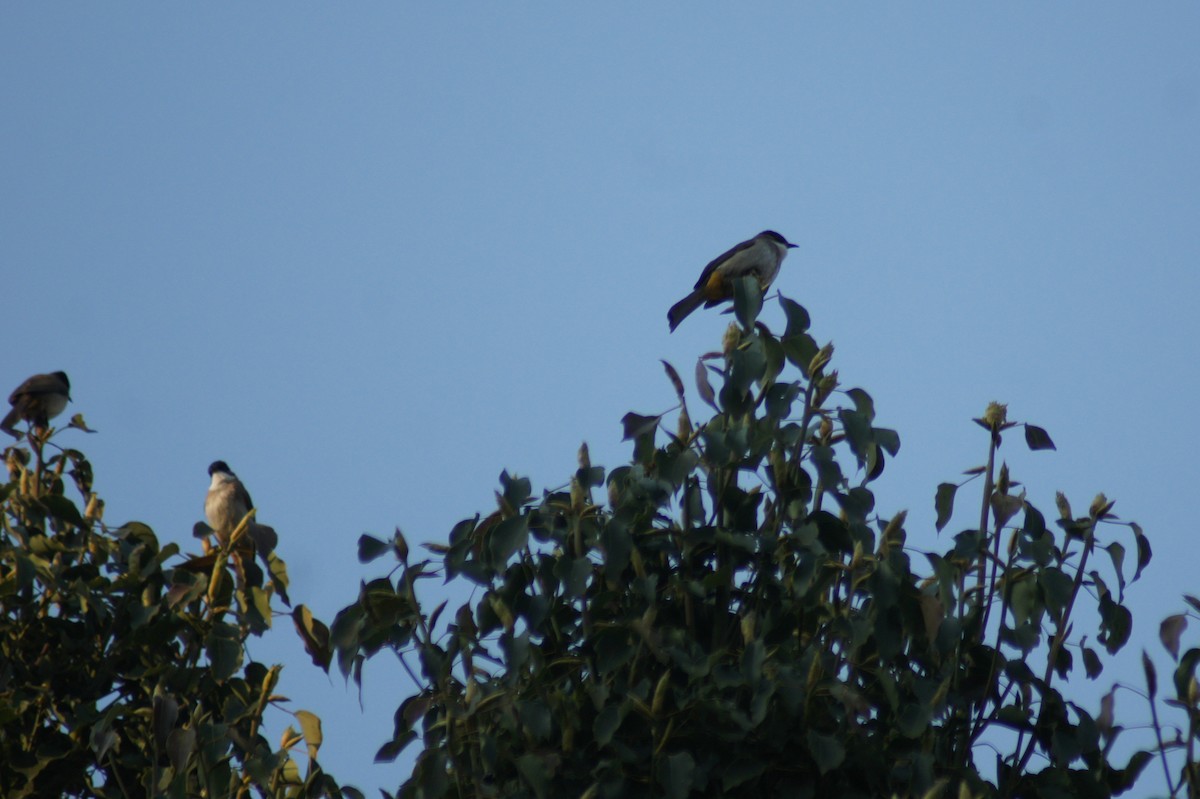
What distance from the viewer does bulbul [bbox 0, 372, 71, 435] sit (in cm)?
1127

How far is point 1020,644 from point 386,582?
1535 mm

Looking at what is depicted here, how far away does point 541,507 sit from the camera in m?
3.56

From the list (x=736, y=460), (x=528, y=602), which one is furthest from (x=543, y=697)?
(x=736, y=460)

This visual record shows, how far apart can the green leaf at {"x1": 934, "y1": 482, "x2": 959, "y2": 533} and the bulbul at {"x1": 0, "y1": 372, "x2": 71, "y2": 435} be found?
9062 millimetres

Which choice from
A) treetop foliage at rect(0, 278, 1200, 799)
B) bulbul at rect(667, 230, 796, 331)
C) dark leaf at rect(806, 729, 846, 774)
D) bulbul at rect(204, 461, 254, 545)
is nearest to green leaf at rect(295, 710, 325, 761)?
treetop foliage at rect(0, 278, 1200, 799)

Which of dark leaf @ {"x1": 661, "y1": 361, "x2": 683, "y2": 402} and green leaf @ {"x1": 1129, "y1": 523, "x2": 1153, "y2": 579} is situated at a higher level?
dark leaf @ {"x1": 661, "y1": 361, "x2": 683, "y2": 402}

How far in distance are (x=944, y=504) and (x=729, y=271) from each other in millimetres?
4253

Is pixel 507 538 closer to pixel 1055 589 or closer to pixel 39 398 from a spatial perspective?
pixel 1055 589

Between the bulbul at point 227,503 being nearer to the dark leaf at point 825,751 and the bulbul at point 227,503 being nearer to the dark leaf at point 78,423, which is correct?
the dark leaf at point 78,423

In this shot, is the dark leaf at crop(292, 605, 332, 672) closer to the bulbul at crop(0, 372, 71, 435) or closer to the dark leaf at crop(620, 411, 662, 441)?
the dark leaf at crop(620, 411, 662, 441)

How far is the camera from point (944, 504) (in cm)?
371

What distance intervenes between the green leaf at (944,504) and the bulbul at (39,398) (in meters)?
9.06

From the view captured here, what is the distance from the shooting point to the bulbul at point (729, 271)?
24.9ft

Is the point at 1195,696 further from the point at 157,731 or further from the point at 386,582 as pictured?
the point at 157,731
